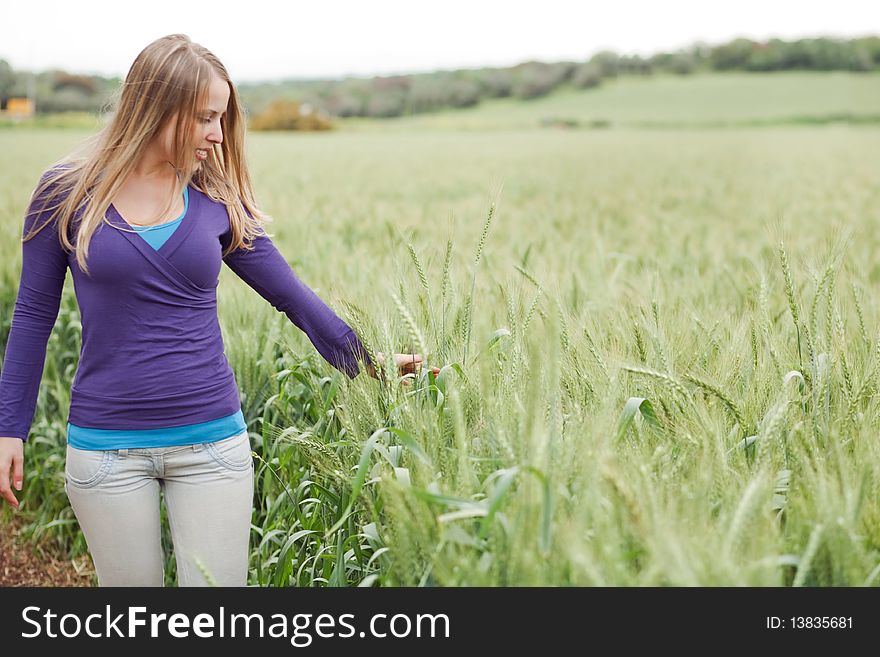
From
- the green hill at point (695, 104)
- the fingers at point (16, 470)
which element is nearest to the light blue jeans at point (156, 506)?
the fingers at point (16, 470)

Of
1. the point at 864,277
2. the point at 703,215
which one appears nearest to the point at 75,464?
the point at 864,277

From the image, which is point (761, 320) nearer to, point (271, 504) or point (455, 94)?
point (271, 504)

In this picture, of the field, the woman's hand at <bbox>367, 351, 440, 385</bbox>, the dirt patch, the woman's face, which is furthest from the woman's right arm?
the dirt patch

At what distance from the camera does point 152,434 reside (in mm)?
1943

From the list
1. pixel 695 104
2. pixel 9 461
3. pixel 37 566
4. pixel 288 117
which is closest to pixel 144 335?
pixel 9 461

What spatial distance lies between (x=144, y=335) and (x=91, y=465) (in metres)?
0.29

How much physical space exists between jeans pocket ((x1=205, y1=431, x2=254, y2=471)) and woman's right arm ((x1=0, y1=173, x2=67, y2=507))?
0.40 meters

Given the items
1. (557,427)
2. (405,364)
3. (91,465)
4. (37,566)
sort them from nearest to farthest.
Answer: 1. (557,427)
2. (91,465)
3. (405,364)
4. (37,566)

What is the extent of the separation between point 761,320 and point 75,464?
1661 millimetres

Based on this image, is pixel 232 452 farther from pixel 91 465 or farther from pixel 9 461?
pixel 9 461

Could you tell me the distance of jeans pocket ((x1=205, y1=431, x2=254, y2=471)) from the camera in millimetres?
2002

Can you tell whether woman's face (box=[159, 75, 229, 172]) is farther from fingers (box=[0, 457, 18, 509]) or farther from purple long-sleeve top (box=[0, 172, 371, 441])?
fingers (box=[0, 457, 18, 509])

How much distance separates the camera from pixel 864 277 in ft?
13.4

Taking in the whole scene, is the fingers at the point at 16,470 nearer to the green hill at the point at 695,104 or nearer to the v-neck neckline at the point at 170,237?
the v-neck neckline at the point at 170,237
